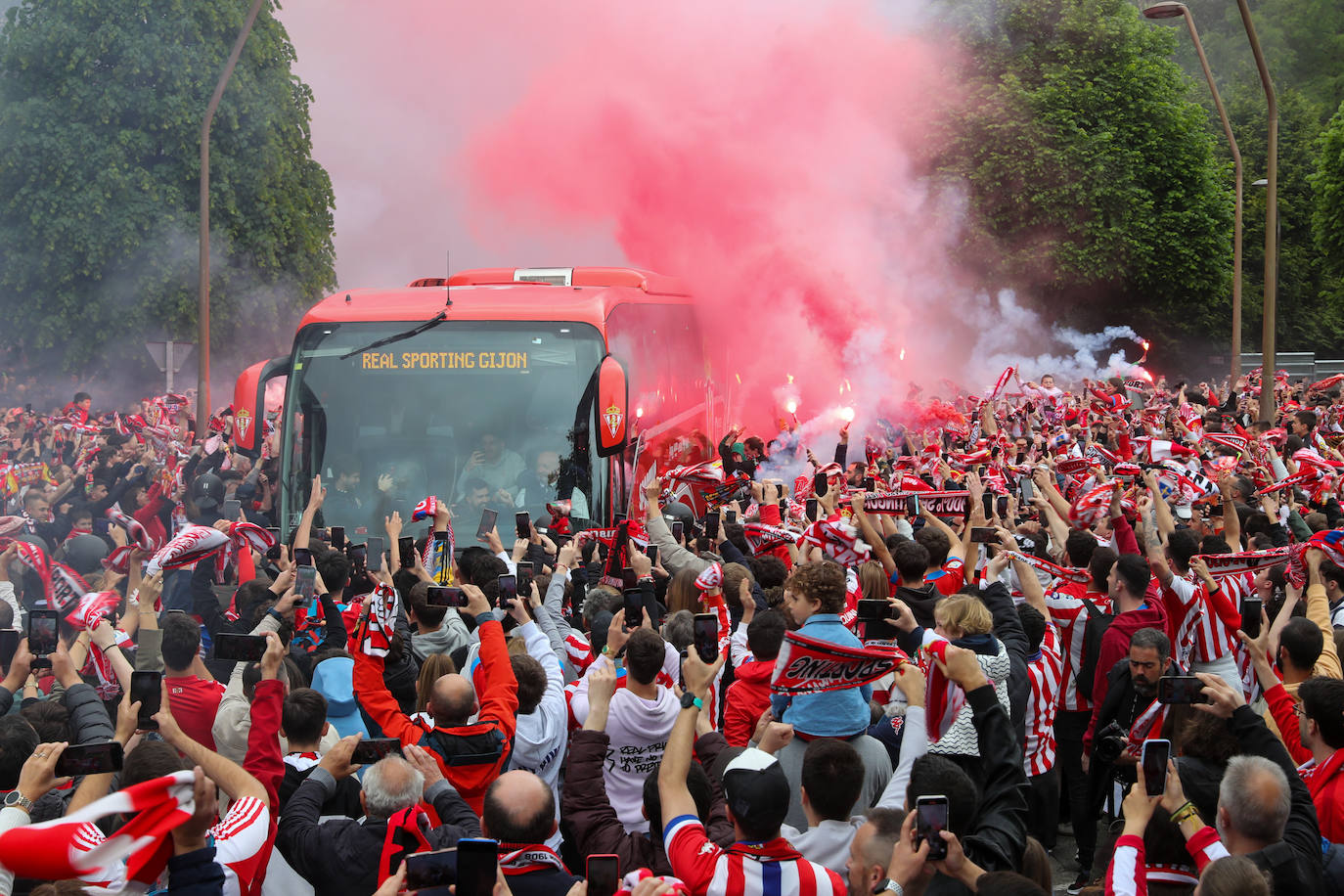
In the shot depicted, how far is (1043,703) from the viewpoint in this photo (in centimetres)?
588

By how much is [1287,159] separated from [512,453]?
50.1m

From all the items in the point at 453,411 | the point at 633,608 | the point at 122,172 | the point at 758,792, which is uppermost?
the point at 122,172

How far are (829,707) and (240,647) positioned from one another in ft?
6.76

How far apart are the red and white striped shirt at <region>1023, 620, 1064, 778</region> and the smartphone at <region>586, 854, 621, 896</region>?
332 centimetres

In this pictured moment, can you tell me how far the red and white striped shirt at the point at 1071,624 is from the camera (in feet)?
21.4

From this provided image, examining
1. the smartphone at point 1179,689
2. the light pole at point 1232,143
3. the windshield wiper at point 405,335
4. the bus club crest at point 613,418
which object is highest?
the light pole at point 1232,143

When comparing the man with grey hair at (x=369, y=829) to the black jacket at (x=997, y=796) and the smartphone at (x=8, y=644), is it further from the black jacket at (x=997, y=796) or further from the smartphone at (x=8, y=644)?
the smartphone at (x=8, y=644)

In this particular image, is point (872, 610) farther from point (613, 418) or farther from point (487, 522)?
point (613, 418)

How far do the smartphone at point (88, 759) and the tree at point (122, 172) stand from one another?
1324 inches

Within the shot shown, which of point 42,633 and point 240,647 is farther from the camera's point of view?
point 42,633

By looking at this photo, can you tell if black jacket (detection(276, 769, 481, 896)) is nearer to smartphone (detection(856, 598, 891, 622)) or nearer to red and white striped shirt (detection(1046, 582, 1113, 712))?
smartphone (detection(856, 598, 891, 622))

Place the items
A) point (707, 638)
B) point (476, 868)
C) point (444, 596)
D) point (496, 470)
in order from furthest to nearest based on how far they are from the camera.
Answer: point (496, 470)
point (444, 596)
point (707, 638)
point (476, 868)

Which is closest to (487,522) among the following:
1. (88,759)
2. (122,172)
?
(88,759)

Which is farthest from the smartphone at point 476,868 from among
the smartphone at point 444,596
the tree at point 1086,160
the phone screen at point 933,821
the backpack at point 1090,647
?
the tree at point 1086,160
